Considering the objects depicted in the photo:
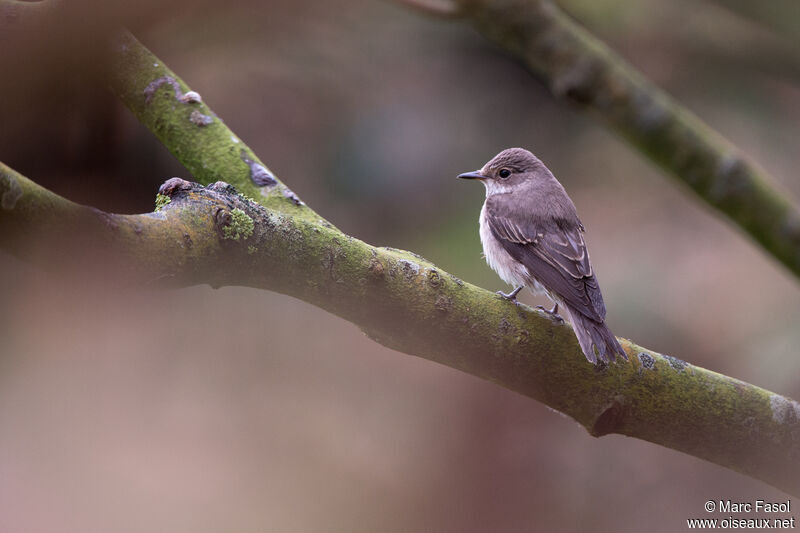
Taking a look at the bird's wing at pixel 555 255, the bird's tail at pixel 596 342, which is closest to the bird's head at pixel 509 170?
the bird's wing at pixel 555 255

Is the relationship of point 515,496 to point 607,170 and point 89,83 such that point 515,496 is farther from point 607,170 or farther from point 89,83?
point 89,83

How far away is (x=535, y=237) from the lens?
3.77 m

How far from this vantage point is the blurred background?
11.7 feet

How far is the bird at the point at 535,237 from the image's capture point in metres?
3.50

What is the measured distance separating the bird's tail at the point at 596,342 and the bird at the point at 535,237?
7.1 inches

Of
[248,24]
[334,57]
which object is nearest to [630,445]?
[334,57]

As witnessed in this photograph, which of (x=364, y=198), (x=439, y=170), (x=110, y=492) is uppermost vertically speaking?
(x=439, y=170)

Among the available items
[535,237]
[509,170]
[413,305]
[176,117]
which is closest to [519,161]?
[509,170]

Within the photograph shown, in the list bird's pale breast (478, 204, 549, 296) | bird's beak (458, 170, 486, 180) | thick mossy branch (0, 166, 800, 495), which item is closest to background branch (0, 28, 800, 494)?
thick mossy branch (0, 166, 800, 495)

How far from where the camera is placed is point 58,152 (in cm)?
367

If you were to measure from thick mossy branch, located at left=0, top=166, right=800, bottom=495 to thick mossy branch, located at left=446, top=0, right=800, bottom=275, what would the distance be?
1301mm

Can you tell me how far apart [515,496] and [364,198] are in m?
2.10

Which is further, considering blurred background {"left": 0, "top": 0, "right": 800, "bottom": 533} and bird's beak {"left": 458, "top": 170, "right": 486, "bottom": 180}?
bird's beak {"left": 458, "top": 170, "right": 486, "bottom": 180}

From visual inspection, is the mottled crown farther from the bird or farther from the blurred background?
the blurred background
